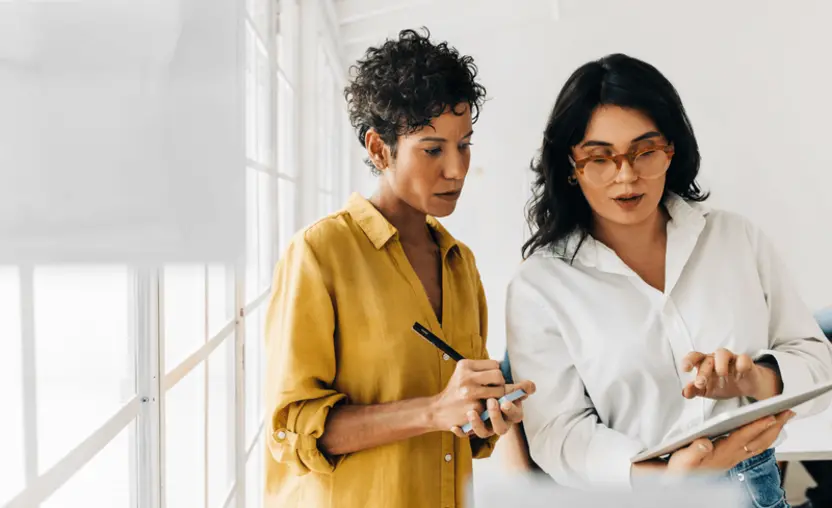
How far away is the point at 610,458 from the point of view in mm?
958

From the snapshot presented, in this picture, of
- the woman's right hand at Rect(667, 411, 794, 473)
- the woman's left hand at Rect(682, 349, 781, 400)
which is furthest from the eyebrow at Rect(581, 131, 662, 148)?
the woman's right hand at Rect(667, 411, 794, 473)

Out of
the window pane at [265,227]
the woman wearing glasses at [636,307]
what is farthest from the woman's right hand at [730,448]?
the window pane at [265,227]

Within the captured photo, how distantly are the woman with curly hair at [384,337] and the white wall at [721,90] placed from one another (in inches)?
13.4

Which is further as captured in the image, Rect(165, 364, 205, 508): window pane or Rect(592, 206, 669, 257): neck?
Rect(592, 206, 669, 257): neck

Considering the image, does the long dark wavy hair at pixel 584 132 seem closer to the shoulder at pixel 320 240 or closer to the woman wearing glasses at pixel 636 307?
the woman wearing glasses at pixel 636 307

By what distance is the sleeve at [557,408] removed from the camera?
0.96 meters

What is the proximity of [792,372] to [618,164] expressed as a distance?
0.40m

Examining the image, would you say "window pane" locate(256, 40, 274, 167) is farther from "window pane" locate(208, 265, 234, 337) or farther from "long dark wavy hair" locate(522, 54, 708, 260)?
"long dark wavy hair" locate(522, 54, 708, 260)

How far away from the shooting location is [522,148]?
1151 millimetres

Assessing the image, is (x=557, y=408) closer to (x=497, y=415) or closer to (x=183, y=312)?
(x=497, y=415)

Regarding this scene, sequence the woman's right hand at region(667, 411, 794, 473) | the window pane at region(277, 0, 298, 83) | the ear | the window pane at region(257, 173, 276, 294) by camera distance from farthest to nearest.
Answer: the window pane at region(277, 0, 298, 83) → the window pane at region(257, 173, 276, 294) → the woman's right hand at region(667, 411, 794, 473) → the ear

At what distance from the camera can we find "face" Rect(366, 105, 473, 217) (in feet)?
2.67

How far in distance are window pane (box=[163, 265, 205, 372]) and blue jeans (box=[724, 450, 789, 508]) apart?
2.58 ft

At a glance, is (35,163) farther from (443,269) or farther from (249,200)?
(249,200)
